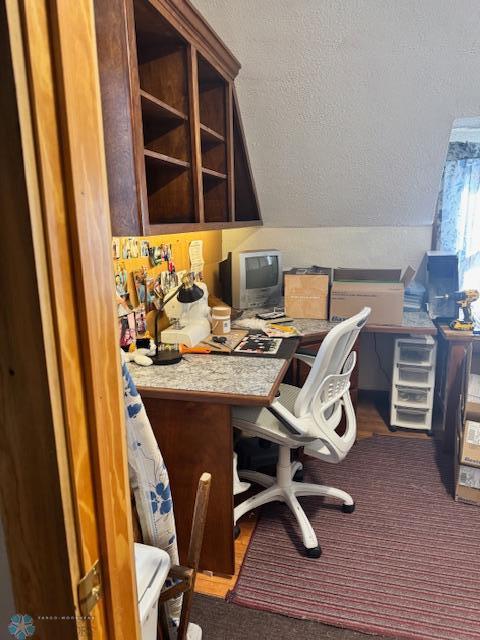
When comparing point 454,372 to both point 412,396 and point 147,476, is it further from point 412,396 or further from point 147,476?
point 147,476

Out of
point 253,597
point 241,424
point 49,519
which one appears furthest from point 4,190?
point 253,597

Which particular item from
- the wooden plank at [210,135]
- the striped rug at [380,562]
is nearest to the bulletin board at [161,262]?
the wooden plank at [210,135]

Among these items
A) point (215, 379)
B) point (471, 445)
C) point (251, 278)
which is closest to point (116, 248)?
point (215, 379)

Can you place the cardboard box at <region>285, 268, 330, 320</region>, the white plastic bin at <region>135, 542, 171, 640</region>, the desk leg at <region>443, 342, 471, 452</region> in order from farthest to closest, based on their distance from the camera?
the cardboard box at <region>285, 268, 330, 320</region> < the desk leg at <region>443, 342, 471, 452</region> < the white plastic bin at <region>135, 542, 171, 640</region>

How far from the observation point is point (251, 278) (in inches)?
116

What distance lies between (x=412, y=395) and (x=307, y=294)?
3.26 ft

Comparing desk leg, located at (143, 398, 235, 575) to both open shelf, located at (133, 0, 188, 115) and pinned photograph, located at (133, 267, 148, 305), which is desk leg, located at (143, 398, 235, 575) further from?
open shelf, located at (133, 0, 188, 115)

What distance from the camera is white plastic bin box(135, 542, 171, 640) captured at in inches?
39.2

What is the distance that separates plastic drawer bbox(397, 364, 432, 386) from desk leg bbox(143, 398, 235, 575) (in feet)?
5.52

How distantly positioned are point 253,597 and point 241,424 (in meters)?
0.64

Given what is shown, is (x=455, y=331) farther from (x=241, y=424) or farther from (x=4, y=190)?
(x=4, y=190)

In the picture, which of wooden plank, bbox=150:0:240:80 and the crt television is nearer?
wooden plank, bbox=150:0:240:80

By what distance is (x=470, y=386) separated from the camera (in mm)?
2400

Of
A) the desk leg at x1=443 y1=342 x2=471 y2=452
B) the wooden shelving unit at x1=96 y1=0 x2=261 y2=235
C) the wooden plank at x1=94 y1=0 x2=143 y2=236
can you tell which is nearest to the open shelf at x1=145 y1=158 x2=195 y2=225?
the wooden shelving unit at x1=96 y1=0 x2=261 y2=235
